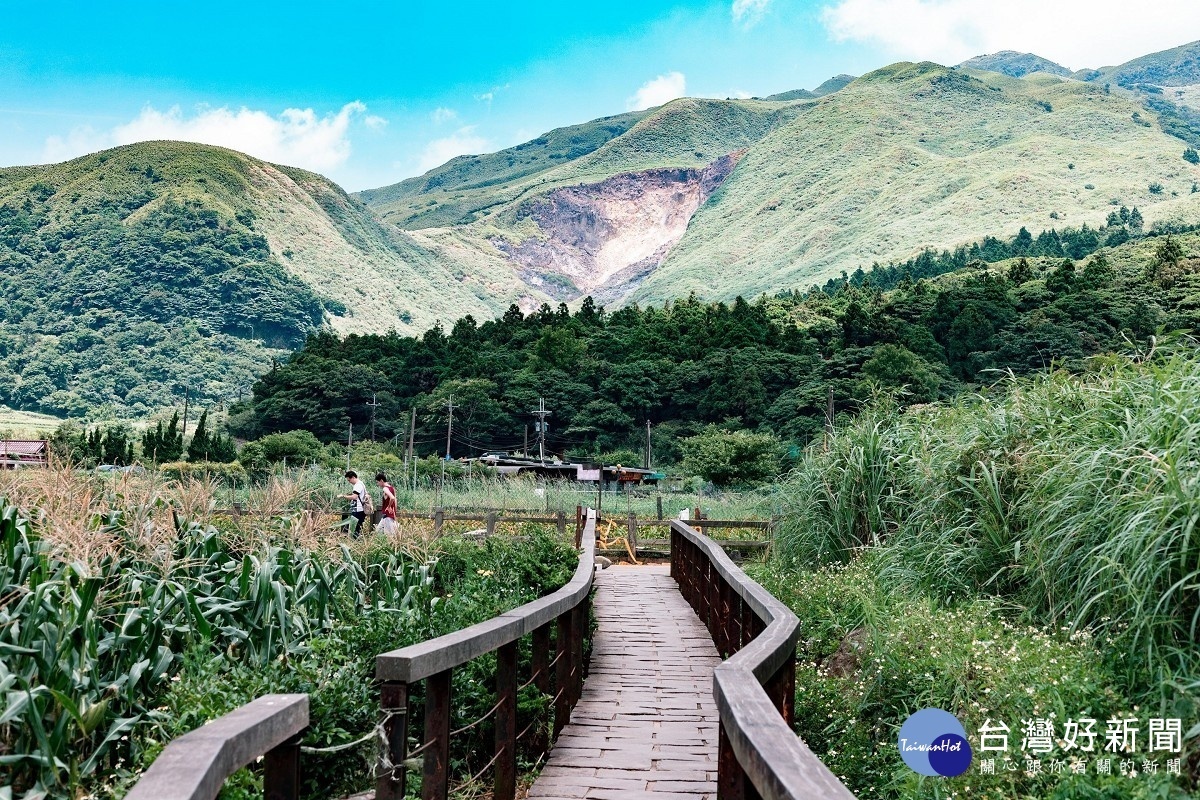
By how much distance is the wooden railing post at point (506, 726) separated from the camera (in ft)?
13.1

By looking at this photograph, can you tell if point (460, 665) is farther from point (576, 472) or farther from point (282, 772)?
point (576, 472)

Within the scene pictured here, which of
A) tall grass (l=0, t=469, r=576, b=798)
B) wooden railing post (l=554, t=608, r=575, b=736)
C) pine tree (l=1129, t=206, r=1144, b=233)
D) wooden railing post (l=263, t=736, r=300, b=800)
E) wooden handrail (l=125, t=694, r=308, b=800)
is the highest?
pine tree (l=1129, t=206, r=1144, b=233)

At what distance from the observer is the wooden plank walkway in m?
4.48

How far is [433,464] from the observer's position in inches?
2067

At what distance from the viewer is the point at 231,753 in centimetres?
192

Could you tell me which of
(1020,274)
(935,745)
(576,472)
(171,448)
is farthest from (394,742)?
(1020,274)

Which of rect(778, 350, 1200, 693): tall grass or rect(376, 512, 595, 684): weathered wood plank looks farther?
rect(778, 350, 1200, 693): tall grass

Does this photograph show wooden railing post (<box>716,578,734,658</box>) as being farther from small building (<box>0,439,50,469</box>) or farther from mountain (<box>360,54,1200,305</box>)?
mountain (<box>360,54,1200,305</box>)

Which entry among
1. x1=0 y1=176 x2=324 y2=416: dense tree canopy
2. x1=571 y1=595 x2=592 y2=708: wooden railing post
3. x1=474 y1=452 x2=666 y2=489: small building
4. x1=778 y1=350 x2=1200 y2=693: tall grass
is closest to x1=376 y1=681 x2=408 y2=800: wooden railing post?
x1=778 y1=350 x2=1200 y2=693: tall grass

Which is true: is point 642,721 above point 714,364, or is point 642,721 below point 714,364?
below

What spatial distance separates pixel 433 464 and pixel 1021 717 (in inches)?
1951

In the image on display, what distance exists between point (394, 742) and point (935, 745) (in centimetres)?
154

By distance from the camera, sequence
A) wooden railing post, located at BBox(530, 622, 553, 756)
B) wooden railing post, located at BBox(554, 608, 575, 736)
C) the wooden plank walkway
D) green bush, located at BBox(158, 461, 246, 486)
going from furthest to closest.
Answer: green bush, located at BBox(158, 461, 246, 486)
wooden railing post, located at BBox(554, 608, 575, 736)
wooden railing post, located at BBox(530, 622, 553, 756)
the wooden plank walkway

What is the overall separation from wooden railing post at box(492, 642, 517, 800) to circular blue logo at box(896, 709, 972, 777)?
155 centimetres
